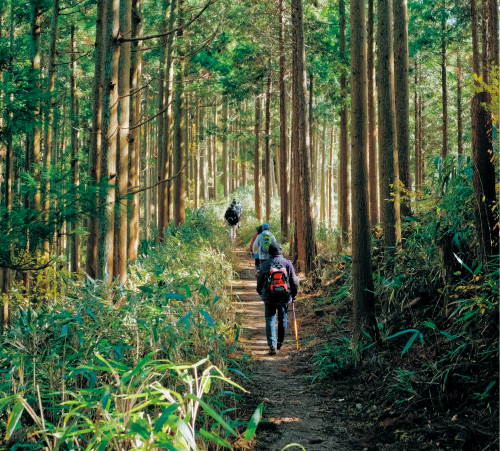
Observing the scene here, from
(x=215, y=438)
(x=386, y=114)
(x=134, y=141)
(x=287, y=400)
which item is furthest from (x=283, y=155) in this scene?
(x=215, y=438)

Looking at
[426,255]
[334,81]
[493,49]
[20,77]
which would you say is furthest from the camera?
[334,81]

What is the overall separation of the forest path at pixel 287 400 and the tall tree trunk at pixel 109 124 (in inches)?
113

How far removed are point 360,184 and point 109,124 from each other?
13.5 ft

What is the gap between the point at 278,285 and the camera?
25.0 feet

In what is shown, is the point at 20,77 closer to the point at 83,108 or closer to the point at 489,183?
the point at 489,183

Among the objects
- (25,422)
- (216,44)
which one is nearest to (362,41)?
(25,422)

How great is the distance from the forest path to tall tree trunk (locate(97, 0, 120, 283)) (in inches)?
113

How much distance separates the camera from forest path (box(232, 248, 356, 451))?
4.73 m

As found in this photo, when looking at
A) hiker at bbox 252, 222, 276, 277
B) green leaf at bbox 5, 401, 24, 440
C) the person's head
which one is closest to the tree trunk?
the person's head

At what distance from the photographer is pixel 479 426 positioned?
3869 mm

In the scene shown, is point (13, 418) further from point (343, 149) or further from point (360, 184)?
point (343, 149)

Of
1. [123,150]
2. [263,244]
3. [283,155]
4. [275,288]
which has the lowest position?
[275,288]

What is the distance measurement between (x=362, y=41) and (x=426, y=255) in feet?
10.7

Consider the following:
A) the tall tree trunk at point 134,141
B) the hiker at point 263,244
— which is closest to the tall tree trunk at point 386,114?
the hiker at point 263,244
